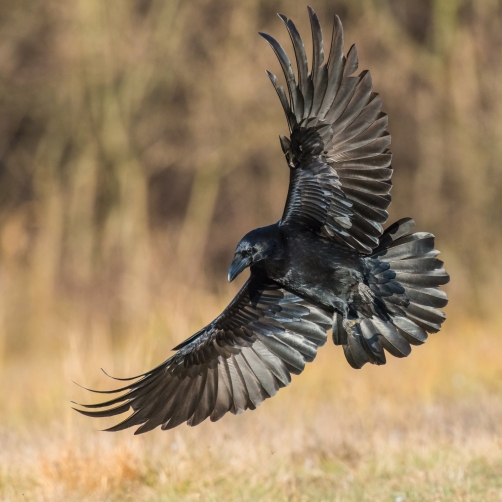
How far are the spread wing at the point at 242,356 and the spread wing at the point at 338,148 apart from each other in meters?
0.63

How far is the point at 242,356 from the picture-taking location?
15.9 ft

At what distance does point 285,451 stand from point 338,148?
188 cm

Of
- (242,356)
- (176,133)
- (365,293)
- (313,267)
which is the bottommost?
(242,356)

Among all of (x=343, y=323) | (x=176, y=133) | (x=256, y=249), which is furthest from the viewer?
(x=176, y=133)

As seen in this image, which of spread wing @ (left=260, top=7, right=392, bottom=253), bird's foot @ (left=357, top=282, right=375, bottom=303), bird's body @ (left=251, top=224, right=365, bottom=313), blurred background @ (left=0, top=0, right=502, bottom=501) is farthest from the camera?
blurred background @ (left=0, top=0, right=502, bottom=501)

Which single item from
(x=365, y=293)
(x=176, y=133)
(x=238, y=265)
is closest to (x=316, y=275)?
(x=365, y=293)

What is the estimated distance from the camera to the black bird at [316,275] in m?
4.12

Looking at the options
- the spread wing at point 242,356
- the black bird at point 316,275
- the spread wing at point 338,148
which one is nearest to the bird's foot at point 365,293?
the black bird at point 316,275

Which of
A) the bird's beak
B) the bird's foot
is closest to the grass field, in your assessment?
the bird's foot

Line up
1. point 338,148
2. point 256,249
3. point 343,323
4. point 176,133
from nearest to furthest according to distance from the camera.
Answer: point 338,148, point 256,249, point 343,323, point 176,133

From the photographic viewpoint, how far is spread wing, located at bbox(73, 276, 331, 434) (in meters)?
4.62

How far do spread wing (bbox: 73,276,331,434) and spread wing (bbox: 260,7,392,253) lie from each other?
0.63m

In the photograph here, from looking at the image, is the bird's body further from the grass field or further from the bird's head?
the grass field

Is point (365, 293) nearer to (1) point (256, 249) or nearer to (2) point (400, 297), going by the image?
(2) point (400, 297)
